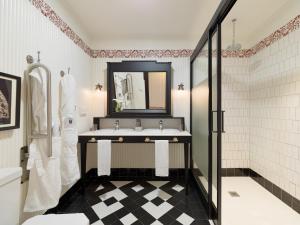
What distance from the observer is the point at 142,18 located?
233 centimetres

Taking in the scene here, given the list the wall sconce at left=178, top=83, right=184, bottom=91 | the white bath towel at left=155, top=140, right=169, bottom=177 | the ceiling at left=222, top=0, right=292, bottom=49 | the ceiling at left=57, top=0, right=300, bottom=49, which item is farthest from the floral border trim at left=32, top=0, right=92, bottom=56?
the ceiling at left=222, top=0, right=292, bottom=49

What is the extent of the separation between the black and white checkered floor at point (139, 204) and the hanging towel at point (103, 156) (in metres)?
0.34

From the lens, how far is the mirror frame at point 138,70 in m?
2.89

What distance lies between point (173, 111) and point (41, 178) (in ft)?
6.90

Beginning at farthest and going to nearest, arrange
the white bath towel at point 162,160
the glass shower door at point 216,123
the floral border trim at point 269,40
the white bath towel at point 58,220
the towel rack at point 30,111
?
the white bath towel at point 162,160 < the floral border trim at point 269,40 < the glass shower door at point 216,123 < the towel rack at point 30,111 < the white bath towel at point 58,220

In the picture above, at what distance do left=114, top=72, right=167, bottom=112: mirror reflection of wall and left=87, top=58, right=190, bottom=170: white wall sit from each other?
0.23 meters

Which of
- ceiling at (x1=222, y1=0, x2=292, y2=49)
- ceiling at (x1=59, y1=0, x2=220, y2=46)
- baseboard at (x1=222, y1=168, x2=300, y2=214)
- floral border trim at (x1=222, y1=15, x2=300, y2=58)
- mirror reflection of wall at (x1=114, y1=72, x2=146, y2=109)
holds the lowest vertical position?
baseboard at (x1=222, y1=168, x2=300, y2=214)

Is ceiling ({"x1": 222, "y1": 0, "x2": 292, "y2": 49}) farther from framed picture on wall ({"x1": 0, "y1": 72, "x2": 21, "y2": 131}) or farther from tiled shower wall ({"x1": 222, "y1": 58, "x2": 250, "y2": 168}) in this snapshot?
framed picture on wall ({"x1": 0, "y1": 72, "x2": 21, "y2": 131})

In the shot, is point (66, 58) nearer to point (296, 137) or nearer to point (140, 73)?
point (140, 73)

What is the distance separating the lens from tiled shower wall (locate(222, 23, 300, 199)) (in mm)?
2002

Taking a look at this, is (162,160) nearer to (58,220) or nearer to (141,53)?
(58,220)

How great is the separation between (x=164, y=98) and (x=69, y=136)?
1628mm

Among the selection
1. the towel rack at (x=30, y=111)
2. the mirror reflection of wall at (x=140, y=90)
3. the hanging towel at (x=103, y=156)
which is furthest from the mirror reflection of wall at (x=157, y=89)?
the towel rack at (x=30, y=111)

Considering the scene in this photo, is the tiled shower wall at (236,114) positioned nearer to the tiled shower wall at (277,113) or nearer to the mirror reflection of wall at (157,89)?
the tiled shower wall at (277,113)
